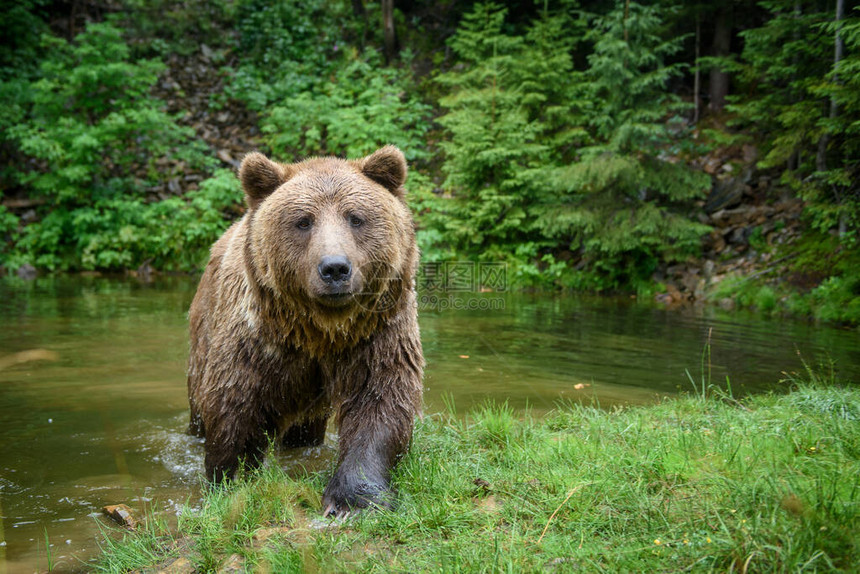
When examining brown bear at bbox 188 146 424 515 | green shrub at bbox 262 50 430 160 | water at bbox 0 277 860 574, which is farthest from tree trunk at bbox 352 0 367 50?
brown bear at bbox 188 146 424 515

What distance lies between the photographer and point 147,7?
2053cm

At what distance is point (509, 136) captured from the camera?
13109 mm

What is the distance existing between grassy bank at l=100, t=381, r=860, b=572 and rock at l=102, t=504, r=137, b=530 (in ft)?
0.35

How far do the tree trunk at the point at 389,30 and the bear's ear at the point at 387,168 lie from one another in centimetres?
1778

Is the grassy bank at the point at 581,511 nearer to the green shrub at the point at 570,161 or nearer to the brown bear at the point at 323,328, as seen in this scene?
the brown bear at the point at 323,328

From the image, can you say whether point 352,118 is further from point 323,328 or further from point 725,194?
point 323,328

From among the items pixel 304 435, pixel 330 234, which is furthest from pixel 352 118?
pixel 330 234

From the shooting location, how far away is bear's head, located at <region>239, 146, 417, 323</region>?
3.04 meters

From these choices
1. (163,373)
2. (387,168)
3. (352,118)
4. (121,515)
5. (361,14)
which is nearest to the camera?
(121,515)

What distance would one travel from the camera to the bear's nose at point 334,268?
292 cm

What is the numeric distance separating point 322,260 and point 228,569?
55.0 inches

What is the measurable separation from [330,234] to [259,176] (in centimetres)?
71

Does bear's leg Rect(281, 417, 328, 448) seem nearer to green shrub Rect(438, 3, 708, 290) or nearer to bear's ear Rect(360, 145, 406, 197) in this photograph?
bear's ear Rect(360, 145, 406, 197)

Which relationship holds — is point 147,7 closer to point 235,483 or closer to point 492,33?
point 492,33
